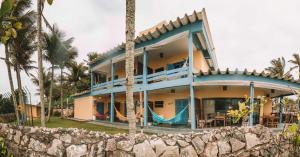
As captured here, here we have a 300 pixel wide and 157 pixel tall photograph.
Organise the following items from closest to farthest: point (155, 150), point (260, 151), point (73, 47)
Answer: point (155, 150) → point (260, 151) → point (73, 47)

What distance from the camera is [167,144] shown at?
565 centimetres

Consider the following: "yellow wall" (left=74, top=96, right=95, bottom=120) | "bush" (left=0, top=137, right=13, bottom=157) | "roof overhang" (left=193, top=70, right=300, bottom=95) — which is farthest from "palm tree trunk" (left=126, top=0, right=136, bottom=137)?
"yellow wall" (left=74, top=96, right=95, bottom=120)

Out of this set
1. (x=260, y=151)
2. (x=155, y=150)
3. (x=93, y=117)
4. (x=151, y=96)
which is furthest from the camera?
(x=93, y=117)

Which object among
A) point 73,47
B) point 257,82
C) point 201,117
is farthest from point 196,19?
point 73,47

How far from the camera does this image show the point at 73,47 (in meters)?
27.2

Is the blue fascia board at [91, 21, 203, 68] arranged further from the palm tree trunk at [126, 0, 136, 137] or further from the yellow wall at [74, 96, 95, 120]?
the palm tree trunk at [126, 0, 136, 137]

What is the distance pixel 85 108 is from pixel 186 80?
518 inches

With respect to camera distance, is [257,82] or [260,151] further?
[257,82]

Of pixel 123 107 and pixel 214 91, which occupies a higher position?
pixel 214 91

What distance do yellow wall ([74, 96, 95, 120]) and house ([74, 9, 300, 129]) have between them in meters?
1.73

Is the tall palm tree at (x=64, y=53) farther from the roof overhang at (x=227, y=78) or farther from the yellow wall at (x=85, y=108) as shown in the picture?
the roof overhang at (x=227, y=78)

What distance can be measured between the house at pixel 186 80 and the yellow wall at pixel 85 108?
1.73 meters

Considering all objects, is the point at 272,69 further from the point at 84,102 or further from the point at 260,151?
the point at 260,151

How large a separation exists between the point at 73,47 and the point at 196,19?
1840 centimetres
